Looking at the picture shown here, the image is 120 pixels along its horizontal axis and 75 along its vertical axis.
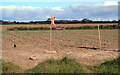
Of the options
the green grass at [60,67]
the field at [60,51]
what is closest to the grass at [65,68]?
the green grass at [60,67]

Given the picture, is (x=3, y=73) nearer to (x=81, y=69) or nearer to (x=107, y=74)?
(x=81, y=69)

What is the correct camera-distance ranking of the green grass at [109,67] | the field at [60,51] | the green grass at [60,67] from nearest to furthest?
the green grass at [60,67]
the green grass at [109,67]
the field at [60,51]

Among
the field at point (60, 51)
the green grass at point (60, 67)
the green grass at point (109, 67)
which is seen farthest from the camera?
the field at point (60, 51)

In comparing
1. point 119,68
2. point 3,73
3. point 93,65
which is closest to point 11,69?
point 3,73

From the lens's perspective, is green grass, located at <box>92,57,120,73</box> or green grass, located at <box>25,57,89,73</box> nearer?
green grass, located at <box>25,57,89,73</box>

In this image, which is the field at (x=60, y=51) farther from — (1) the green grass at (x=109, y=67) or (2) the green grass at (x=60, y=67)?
(2) the green grass at (x=60, y=67)

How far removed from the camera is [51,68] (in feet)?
25.8

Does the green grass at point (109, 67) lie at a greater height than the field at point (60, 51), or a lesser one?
lesser

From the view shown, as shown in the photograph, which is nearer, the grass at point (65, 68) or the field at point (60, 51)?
the grass at point (65, 68)

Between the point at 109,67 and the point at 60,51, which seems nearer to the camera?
the point at 109,67

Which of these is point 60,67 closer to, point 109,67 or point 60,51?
point 109,67

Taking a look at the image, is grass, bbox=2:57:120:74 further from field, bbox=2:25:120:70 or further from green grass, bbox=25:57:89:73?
field, bbox=2:25:120:70

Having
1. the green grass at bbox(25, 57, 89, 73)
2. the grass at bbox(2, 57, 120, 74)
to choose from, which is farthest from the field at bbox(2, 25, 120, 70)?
the green grass at bbox(25, 57, 89, 73)

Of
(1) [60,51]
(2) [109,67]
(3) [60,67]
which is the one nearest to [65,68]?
(3) [60,67]
